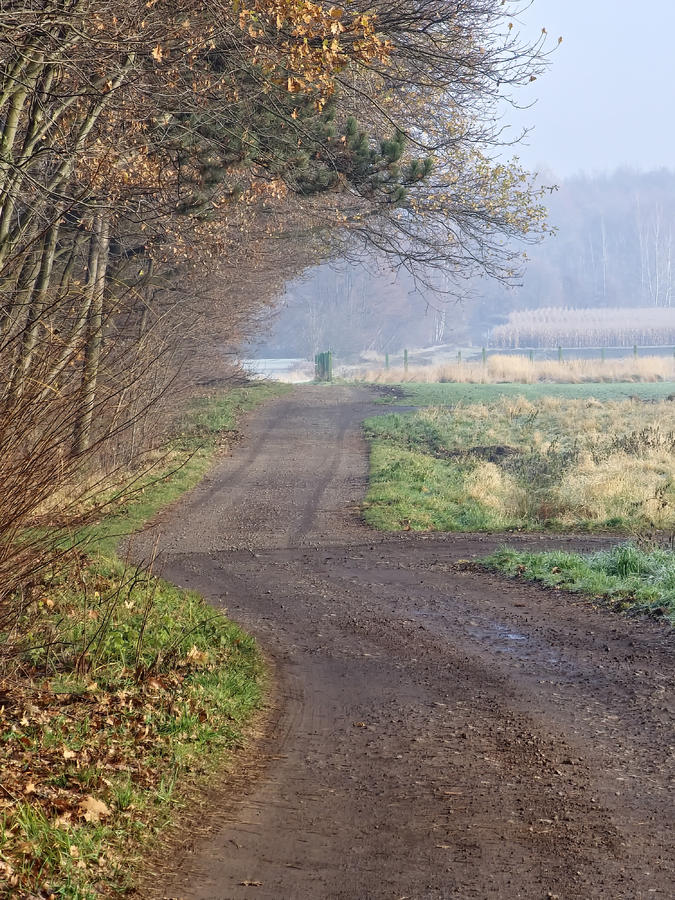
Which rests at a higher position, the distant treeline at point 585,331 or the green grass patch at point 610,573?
the distant treeline at point 585,331

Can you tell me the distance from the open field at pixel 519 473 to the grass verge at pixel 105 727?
24.3 ft

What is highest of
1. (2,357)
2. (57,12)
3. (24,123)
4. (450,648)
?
(24,123)

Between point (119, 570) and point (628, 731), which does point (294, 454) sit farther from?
point (628, 731)

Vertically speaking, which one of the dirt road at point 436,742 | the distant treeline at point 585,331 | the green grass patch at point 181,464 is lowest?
the dirt road at point 436,742

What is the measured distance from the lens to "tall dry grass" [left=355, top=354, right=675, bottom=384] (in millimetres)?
51500

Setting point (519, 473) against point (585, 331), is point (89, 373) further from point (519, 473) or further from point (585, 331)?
point (585, 331)

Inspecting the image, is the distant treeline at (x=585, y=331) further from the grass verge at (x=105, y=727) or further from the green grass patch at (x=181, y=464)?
the grass verge at (x=105, y=727)

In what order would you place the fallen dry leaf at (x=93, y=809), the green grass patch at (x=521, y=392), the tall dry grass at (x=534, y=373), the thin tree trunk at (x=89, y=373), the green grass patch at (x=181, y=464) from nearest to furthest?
the fallen dry leaf at (x=93, y=809), the thin tree trunk at (x=89, y=373), the green grass patch at (x=181, y=464), the green grass patch at (x=521, y=392), the tall dry grass at (x=534, y=373)

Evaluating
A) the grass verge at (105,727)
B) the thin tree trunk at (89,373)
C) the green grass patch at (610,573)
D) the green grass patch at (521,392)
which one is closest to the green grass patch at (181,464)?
the thin tree trunk at (89,373)

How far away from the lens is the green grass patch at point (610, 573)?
927 centimetres

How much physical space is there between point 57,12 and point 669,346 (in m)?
73.9

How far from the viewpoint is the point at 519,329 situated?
89562mm

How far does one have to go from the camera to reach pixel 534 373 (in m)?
52.8

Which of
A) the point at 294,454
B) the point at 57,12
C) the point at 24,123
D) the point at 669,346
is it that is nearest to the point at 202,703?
the point at 57,12
